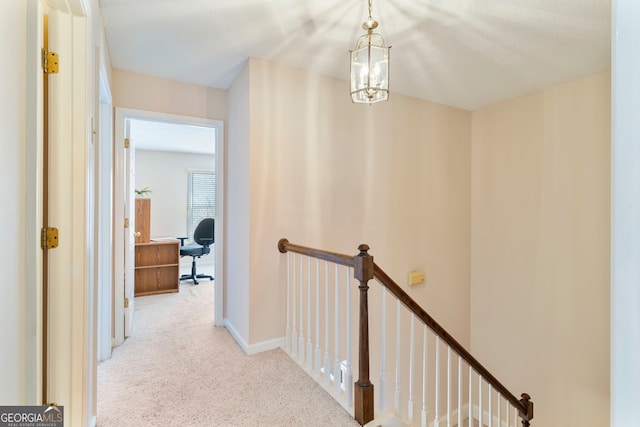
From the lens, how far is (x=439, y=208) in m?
3.63

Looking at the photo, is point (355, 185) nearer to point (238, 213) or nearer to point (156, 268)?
point (238, 213)

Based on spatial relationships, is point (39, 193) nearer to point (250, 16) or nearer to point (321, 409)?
point (250, 16)

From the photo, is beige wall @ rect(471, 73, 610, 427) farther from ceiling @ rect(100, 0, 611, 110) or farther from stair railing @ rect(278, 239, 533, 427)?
stair railing @ rect(278, 239, 533, 427)

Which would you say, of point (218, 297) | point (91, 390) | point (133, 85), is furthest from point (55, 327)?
point (133, 85)

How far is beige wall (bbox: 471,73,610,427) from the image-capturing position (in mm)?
2820

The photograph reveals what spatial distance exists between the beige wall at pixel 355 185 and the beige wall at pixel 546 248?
0.72 feet

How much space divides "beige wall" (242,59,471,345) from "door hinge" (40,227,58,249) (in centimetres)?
134

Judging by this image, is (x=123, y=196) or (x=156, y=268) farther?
(x=156, y=268)

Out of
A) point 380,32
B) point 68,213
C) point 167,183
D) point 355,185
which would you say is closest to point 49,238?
point 68,213

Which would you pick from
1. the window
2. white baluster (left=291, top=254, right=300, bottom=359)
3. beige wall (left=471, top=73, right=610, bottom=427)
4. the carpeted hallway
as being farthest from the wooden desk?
beige wall (left=471, top=73, right=610, bottom=427)

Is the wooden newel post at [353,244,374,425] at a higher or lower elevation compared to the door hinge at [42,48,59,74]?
lower

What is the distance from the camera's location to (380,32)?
85.0 inches

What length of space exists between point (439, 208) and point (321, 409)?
2528 mm

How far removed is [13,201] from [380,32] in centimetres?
212
